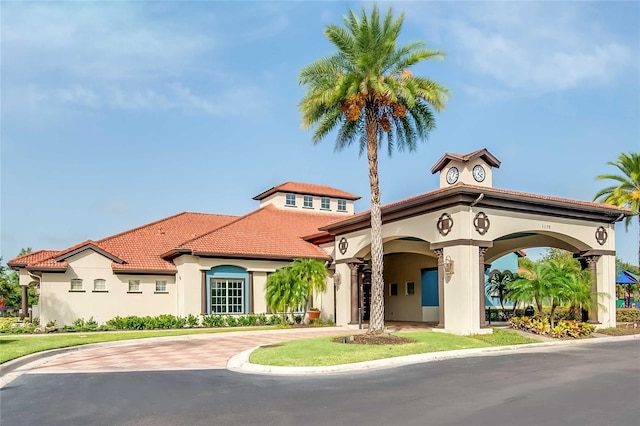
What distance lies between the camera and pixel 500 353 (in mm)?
18547

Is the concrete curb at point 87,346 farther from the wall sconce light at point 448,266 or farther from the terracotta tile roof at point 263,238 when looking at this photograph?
the wall sconce light at point 448,266

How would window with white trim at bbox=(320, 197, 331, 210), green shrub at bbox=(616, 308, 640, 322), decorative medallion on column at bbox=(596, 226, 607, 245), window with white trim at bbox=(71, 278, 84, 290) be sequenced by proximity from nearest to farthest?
decorative medallion on column at bbox=(596, 226, 607, 245) < window with white trim at bbox=(71, 278, 84, 290) < green shrub at bbox=(616, 308, 640, 322) < window with white trim at bbox=(320, 197, 331, 210)

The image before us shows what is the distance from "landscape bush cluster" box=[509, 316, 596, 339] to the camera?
22484 mm

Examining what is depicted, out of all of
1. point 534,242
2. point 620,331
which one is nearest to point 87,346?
point 534,242

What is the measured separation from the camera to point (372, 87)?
66.0ft

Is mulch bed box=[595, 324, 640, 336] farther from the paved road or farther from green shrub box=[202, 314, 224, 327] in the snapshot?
green shrub box=[202, 314, 224, 327]

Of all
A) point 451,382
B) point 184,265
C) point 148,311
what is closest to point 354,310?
point 184,265

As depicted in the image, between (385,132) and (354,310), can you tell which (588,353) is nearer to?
(385,132)

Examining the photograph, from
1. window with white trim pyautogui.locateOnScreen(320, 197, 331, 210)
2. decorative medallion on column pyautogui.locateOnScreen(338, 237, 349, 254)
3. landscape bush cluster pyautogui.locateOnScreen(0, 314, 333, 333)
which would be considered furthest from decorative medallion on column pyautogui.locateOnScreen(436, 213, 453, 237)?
window with white trim pyautogui.locateOnScreen(320, 197, 331, 210)

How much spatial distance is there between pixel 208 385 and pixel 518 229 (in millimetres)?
15796

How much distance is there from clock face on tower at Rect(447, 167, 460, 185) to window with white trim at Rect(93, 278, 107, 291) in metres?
18.6

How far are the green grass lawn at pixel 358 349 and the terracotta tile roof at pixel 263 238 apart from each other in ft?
40.6

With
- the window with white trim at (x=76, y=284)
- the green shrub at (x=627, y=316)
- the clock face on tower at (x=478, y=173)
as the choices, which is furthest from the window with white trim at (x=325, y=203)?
the green shrub at (x=627, y=316)

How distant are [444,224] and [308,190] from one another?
20.7 metres
